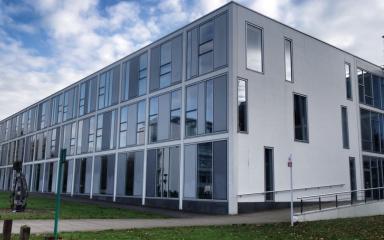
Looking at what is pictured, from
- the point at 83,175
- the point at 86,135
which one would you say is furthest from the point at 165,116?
the point at 83,175

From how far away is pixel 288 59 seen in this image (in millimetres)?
28250

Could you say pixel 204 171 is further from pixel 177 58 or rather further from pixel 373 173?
pixel 373 173

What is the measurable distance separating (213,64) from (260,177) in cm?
731

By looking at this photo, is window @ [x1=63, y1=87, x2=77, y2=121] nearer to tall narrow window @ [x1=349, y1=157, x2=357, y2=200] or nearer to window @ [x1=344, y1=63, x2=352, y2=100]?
window @ [x1=344, y1=63, x2=352, y2=100]

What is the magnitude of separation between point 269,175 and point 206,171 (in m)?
3.73

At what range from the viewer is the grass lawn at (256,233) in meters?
12.9

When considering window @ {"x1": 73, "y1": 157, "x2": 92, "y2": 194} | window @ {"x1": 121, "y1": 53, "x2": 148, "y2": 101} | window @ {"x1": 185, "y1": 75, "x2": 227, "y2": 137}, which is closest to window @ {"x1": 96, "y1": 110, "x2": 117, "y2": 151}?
window @ {"x1": 73, "y1": 157, "x2": 92, "y2": 194}

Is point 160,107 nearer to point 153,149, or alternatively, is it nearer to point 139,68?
point 153,149

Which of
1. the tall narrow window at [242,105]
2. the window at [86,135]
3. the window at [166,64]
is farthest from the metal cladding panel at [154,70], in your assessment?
the window at [86,135]

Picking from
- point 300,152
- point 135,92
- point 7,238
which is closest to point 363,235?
point 7,238

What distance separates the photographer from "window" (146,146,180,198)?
1086 inches

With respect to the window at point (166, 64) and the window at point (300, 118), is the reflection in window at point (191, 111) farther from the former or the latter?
the window at point (300, 118)

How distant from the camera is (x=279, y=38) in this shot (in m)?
28.0

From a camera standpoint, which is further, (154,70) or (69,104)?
(69,104)
